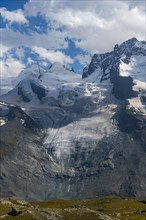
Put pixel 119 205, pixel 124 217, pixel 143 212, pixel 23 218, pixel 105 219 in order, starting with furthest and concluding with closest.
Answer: pixel 119 205 < pixel 143 212 < pixel 124 217 < pixel 105 219 < pixel 23 218

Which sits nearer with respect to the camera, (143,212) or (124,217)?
(124,217)

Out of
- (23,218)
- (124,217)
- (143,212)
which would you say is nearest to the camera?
(23,218)

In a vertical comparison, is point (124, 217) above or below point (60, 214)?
below

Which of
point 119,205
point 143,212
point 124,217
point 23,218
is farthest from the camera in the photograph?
point 119,205

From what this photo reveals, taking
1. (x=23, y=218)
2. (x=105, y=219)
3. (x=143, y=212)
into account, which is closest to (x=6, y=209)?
(x=23, y=218)

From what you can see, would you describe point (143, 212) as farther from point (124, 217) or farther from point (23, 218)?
point (23, 218)

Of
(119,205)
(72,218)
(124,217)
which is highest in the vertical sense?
(72,218)

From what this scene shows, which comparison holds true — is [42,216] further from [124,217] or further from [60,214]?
[124,217]

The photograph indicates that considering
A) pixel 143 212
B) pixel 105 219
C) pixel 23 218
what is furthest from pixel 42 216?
pixel 143 212

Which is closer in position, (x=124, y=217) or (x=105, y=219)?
(x=105, y=219)
